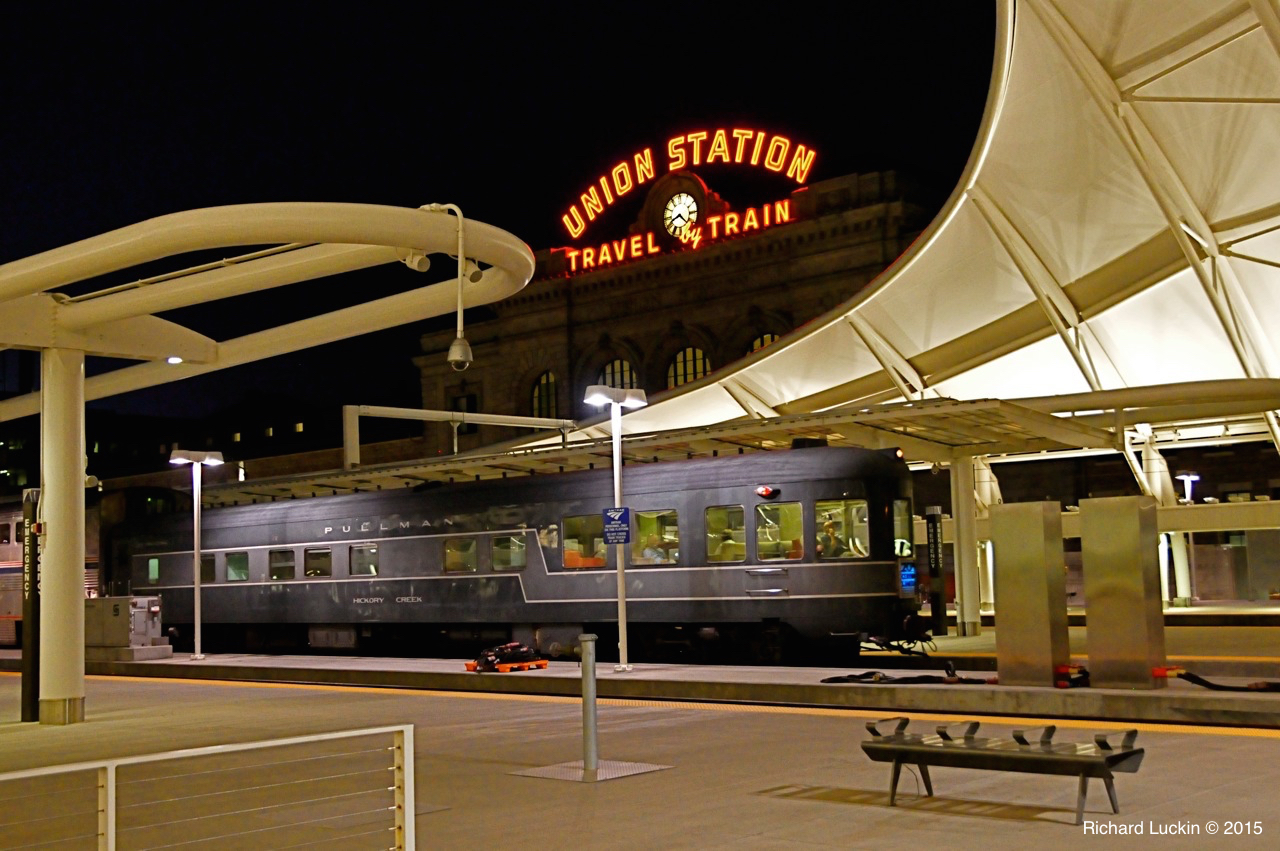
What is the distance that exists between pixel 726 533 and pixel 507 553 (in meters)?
4.73

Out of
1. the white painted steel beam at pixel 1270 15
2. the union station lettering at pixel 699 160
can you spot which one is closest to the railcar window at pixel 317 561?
the white painted steel beam at pixel 1270 15

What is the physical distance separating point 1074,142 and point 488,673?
12.6 meters

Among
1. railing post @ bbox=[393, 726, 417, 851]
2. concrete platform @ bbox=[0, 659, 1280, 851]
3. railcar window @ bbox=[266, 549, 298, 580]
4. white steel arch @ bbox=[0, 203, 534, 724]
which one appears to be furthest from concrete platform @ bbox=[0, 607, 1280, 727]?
railing post @ bbox=[393, 726, 417, 851]

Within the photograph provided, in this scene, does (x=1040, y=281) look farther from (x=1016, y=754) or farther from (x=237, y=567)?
(x=1016, y=754)

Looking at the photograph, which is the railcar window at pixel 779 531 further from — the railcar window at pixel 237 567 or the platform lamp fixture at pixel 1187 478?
the platform lamp fixture at pixel 1187 478

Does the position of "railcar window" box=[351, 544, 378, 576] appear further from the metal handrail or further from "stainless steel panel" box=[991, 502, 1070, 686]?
the metal handrail

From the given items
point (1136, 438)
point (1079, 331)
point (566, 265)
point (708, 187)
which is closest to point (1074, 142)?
point (1079, 331)

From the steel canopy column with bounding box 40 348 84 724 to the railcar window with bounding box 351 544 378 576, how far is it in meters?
10.9

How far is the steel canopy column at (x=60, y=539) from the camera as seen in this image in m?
16.2

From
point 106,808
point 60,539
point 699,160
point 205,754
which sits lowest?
point 106,808

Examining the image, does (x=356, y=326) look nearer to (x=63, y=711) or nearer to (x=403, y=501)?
(x=63, y=711)

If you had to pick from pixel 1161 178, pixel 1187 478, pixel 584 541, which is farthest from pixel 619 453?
pixel 1187 478

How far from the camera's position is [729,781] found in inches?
421

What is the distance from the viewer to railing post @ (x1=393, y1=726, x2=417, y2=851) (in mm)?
7199
